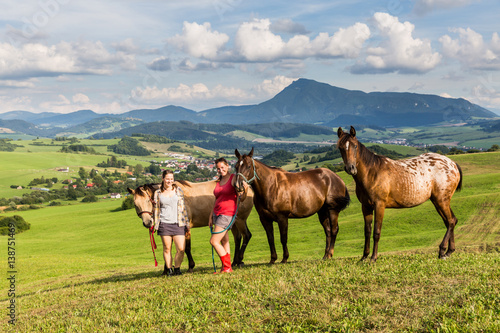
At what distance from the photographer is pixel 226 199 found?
10.9 m

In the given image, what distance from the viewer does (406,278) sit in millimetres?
8109

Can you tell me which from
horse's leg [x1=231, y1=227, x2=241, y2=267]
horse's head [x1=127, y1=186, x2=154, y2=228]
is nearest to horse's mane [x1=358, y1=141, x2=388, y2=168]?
horse's leg [x1=231, y1=227, x2=241, y2=267]

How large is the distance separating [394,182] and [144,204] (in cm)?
796

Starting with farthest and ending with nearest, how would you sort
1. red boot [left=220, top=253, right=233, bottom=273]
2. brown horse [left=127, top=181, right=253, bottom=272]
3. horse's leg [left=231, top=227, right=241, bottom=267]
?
1. brown horse [left=127, top=181, right=253, bottom=272]
2. horse's leg [left=231, top=227, right=241, bottom=267]
3. red boot [left=220, top=253, right=233, bottom=273]

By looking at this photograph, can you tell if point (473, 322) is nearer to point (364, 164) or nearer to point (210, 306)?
point (210, 306)

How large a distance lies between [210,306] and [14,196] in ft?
506

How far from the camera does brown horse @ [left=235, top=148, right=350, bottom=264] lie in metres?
11.5

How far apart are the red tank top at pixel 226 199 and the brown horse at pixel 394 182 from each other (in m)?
3.39

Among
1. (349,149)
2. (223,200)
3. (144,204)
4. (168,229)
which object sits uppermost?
(349,149)

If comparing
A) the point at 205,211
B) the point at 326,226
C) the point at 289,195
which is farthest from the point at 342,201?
the point at 205,211

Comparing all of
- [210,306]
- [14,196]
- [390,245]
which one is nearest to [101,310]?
[210,306]

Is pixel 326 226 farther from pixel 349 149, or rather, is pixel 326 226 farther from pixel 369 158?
pixel 349 149

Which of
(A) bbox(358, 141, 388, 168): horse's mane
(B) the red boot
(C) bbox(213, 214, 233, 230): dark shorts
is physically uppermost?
(A) bbox(358, 141, 388, 168): horse's mane

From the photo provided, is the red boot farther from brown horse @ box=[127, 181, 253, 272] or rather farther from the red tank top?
brown horse @ box=[127, 181, 253, 272]
